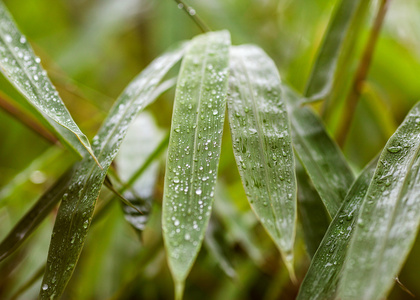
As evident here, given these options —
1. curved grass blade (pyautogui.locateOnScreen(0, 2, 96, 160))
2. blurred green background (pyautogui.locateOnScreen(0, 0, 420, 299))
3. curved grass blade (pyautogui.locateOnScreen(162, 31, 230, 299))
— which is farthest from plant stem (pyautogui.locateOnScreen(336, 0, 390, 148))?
curved grass blade (pyautogui.locateOnScreen(0, 2, 96, 160))

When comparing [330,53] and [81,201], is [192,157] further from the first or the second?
[330,53]

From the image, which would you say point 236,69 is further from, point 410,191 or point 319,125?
point 410,191

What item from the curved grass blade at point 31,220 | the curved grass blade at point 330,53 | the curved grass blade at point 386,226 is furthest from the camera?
the curved grass blade at point 330,53

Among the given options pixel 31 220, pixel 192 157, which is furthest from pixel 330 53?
pixel 31 220

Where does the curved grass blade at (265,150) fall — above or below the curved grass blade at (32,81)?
below

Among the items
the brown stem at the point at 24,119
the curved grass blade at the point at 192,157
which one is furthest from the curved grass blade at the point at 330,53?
the brown stem at the point at 24,119

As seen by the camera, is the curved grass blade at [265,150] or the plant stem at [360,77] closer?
the curved grass blade at [265,150]

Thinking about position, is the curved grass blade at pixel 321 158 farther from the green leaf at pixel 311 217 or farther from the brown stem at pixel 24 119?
the brown stem at pixel 24 119

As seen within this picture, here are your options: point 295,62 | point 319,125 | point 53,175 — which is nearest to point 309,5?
point 295,62
